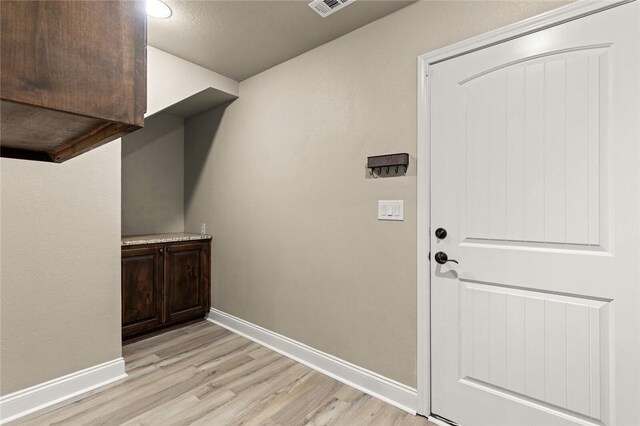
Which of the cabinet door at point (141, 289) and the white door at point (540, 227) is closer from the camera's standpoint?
the white door at point (540, 227)

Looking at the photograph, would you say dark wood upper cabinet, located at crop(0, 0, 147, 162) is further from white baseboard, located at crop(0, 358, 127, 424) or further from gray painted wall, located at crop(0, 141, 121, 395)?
white baseboard, located at crop(0, 358, 127, 424)

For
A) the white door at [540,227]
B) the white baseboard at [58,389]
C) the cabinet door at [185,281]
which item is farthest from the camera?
the cabinet door at [185,281]

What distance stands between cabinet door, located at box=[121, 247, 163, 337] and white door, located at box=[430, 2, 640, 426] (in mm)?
2464

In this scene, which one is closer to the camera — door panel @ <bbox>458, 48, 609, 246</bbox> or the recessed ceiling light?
door panel @ <bbox>458, 48, 609, 246</bbox>

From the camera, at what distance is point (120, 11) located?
1.49ft

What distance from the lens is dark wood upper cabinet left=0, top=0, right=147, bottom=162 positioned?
0.37 m

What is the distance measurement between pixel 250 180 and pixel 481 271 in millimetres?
2106

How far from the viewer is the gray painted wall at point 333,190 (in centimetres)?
199

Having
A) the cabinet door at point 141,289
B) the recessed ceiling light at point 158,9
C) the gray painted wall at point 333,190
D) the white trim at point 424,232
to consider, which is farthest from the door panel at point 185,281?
the white trim at point 424,232

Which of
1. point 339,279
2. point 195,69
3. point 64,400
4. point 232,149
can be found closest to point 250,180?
point 232,149

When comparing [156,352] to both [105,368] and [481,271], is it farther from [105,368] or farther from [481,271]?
[481,271]

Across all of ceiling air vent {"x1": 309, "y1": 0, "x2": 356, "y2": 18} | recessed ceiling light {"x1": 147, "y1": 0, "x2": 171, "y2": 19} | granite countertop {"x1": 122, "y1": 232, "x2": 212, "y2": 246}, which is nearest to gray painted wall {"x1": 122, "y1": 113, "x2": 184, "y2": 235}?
granite countertop {"x1": 122, "y1": 232, "x2": 212, "y2": 246}

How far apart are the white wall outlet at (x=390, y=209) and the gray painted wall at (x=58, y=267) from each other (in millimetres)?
1831

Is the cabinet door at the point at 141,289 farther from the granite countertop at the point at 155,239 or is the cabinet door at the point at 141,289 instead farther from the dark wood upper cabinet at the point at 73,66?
the dark wood upper cabinet at the point at 73,66
